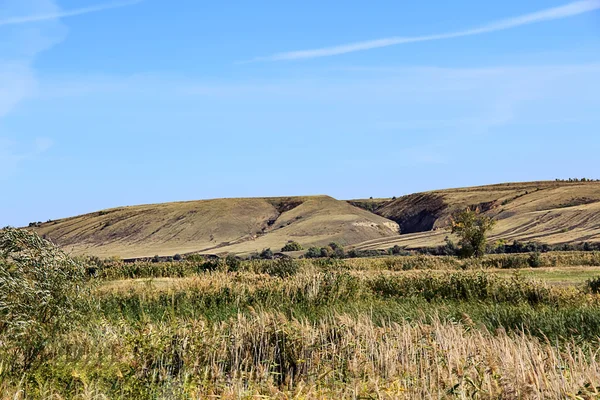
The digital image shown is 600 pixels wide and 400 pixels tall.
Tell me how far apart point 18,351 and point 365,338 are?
6.32m

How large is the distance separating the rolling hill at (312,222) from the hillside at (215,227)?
222 mm

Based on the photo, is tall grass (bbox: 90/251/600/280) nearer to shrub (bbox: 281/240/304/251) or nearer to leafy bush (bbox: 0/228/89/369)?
leafy bush (bbox: 0/228/89/369)

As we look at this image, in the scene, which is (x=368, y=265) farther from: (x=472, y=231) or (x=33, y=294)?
(x=33, y=294)

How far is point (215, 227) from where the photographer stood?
170m

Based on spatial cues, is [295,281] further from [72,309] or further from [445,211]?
[445,211]

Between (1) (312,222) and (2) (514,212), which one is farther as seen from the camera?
(1) (312,222)

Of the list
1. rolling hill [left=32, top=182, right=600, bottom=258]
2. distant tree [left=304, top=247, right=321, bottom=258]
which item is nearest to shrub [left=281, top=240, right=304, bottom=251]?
rolling hill [left=32, top=182, right=600, bottom=258]

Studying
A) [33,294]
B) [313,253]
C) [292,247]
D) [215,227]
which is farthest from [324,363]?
[215,227]

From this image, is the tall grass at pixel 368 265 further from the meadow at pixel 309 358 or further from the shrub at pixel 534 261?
the meadow at pixel 309 358

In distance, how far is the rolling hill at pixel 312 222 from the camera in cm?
13088

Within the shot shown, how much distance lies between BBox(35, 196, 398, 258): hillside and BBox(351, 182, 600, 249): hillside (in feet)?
32.8

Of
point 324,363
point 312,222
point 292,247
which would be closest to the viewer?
point 324,363

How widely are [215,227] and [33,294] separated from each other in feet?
518

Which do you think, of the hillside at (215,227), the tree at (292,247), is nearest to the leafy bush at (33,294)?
the tree at (292,247)
